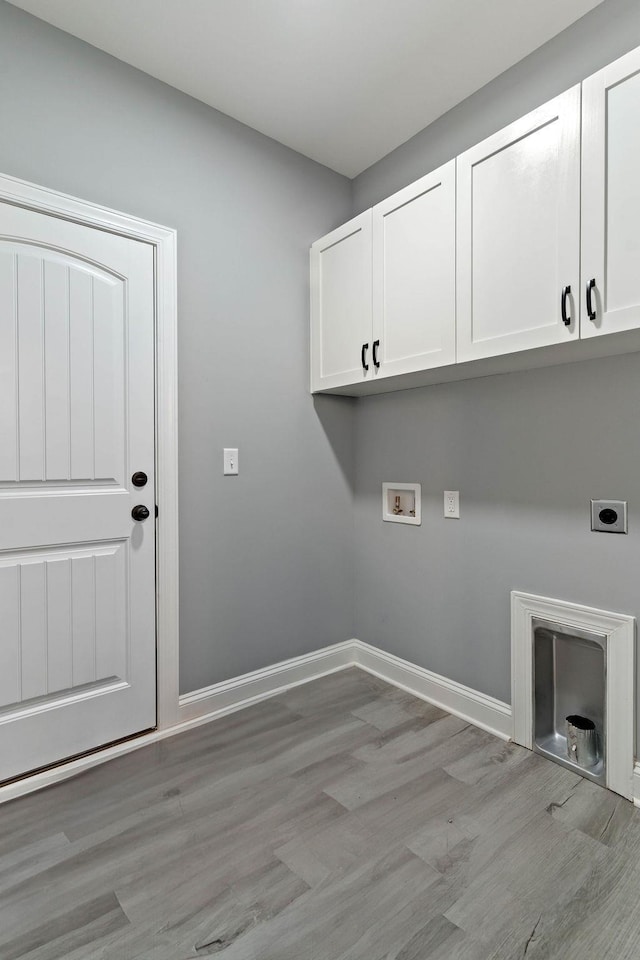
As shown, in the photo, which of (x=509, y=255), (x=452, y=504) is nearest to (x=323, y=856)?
(x=452, y=504)

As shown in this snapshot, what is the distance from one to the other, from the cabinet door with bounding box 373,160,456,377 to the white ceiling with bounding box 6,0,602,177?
1.50 ft

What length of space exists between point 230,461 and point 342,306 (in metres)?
0.89

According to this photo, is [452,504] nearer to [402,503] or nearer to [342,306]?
[402,503]

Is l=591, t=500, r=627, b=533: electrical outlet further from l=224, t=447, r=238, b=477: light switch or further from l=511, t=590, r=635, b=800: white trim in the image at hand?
l=224, t=447, r=238, b=477: light switch

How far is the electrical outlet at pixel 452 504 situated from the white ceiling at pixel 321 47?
1681mm

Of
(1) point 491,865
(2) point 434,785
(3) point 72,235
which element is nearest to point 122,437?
(3) point 72,235

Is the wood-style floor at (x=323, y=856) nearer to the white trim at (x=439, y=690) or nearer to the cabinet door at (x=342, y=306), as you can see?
the white trim at (x=439, y=690)

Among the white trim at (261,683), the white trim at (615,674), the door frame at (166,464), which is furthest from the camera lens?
the white trim at (261,683)

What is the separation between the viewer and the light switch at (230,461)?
2166 millimetres

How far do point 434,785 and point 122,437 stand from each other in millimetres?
1674

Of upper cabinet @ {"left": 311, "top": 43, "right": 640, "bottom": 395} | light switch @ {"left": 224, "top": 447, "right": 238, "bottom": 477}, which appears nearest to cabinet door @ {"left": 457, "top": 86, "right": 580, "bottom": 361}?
upper cabinet @ {"left": 311, "top": 43, "right": 640, "bottom": 395}

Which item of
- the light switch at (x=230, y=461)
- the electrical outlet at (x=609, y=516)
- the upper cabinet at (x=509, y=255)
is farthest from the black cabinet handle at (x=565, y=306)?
the light switch at (x=230, y=461)

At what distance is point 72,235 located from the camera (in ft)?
5.68

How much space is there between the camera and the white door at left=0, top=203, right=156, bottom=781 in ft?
5.37
